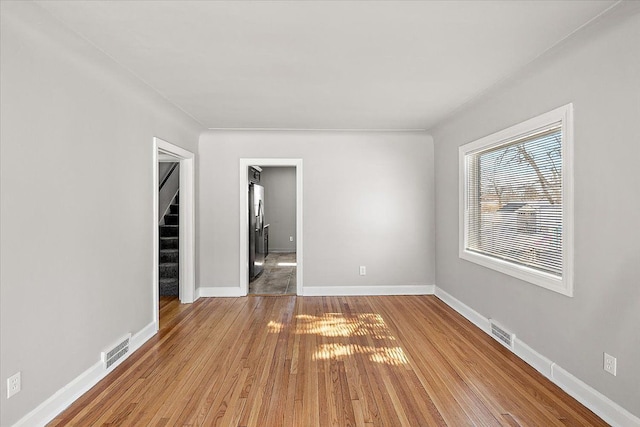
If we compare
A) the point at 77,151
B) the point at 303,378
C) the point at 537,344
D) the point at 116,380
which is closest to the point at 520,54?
the point at 537,344

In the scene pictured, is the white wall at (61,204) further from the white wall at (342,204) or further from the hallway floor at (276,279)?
the hallway floor at (276,279)

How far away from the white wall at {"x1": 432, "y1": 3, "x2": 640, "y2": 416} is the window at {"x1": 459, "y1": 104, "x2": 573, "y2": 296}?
11 centimetres

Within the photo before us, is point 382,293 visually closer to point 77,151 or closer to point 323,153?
point 323,153

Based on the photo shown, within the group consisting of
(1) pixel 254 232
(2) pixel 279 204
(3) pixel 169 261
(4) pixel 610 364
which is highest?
(2) pixel 279 204

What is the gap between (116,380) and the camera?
278 cm

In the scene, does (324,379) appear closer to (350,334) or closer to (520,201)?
(350,334)

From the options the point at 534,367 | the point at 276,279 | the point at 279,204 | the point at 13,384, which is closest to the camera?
the point at 13,384

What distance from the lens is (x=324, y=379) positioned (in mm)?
2738

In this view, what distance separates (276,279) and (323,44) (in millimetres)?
4817

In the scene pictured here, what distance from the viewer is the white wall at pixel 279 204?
9977 millimetres

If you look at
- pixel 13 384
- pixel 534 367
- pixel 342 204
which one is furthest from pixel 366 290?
pixel 13 384

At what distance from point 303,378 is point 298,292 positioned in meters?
2.57

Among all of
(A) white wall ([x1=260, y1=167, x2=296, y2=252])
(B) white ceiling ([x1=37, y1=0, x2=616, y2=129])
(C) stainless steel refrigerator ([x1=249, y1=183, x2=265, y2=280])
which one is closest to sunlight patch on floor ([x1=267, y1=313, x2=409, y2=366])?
(C) stainless steel refrigerator ([x1=249, y1=183, x2=265, y2=280])

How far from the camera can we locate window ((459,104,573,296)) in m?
2.65
